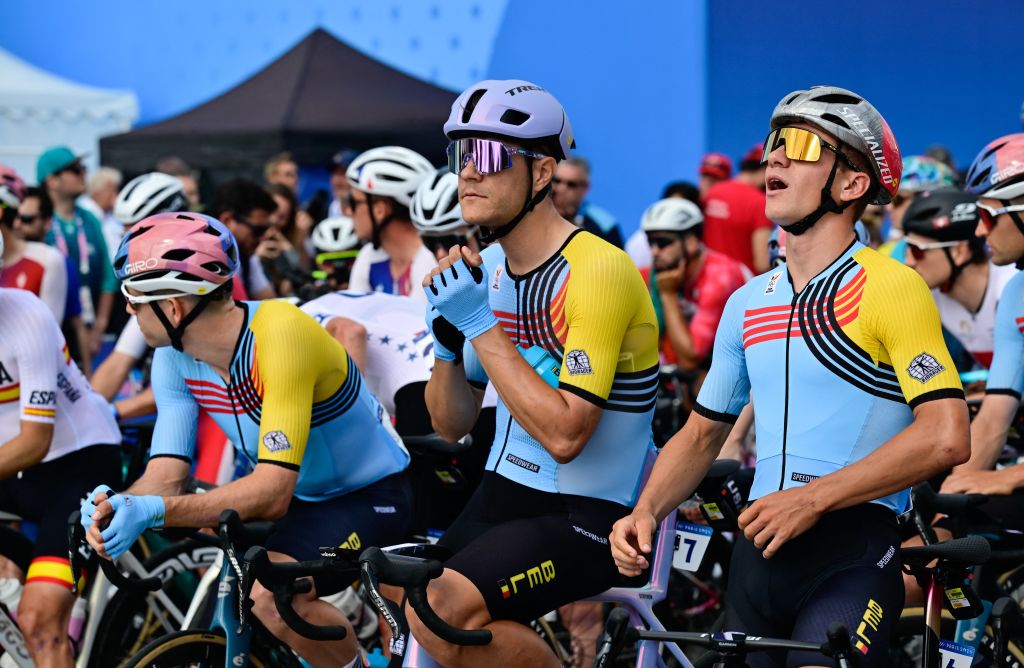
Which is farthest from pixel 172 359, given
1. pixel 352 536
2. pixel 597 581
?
pixel 597 581

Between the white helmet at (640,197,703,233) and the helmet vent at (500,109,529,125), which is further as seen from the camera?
the white helmet at (640,197,703,233)

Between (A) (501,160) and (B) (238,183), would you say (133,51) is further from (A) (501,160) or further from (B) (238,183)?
(A) (501,160)

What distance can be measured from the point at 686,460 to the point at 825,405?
471 mm

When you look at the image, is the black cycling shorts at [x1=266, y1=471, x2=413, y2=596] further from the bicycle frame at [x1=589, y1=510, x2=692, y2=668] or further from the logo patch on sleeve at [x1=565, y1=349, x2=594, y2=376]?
the logo patch on sleeve at [x1=565, y1=349, x2=594, y2=376]

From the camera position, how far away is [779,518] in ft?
11.8

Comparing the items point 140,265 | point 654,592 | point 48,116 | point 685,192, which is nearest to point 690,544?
point 654,592

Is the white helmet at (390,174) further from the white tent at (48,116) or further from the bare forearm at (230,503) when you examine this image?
the white tent at (48,116)

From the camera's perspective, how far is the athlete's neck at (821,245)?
3.84 m

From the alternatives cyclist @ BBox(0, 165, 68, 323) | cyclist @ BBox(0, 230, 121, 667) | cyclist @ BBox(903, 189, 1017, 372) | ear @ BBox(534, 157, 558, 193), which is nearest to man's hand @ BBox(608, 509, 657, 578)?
ear @ BBox(534, 157, 558, 193)

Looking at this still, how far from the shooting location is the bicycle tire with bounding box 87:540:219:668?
5.82 meters

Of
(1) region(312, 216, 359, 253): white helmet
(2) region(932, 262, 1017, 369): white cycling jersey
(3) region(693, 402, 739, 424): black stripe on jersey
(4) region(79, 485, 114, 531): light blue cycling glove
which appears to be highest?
(2) region(932, 262, 1017, 369): white cycling jersey

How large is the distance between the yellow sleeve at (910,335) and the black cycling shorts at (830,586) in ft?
1.25

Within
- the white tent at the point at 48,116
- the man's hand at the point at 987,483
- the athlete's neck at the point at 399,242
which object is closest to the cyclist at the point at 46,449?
the athlete's neck at the point at 399,242

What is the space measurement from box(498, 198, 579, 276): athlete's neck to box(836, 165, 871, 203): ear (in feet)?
2.94
